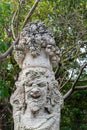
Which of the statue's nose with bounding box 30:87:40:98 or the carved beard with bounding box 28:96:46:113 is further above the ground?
the statue's nose with bounding box 30:87:40:98

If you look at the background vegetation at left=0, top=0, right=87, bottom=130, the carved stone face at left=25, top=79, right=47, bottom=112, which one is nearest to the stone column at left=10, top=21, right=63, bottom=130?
the carved stone face at left=25, top=79, right=47, bottom=112

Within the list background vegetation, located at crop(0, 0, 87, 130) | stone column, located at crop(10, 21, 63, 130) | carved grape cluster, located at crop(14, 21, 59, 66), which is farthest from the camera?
background vegetation, located at crop(0, 0, 87, 130)

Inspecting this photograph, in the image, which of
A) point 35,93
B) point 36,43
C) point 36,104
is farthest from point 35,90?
point 36,43

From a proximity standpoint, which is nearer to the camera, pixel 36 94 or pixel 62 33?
pixel 36 94

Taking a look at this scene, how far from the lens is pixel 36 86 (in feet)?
18.1

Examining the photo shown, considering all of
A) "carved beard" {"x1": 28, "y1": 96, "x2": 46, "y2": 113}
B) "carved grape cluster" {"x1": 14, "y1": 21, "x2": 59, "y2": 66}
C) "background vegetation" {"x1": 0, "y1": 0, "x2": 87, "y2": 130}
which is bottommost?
"background vegetation" {"x1": 0, "y1": 0, "x2": 87, "y2": 130}

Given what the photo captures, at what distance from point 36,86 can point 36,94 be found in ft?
0.46

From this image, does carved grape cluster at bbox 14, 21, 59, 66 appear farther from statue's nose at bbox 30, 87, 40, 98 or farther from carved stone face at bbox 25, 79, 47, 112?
statue's nose at bbox 30, 87, 40, 98

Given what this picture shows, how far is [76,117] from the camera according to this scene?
46.5 ft

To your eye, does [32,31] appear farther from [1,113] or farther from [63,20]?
[1,113]

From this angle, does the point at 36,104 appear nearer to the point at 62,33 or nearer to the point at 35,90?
the point at 35,90

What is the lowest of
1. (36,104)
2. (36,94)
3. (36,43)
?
(36,104)

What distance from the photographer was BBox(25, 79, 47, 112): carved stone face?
5.42 m

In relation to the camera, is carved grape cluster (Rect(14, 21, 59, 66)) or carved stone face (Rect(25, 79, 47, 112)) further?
carved grape cluster (Rect(14, 21, 59, 66))
